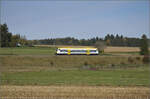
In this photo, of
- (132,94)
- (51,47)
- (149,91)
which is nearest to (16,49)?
(51,47)

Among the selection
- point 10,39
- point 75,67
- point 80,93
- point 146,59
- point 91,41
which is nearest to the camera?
point 80,93

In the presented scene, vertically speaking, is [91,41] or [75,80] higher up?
[91,41]

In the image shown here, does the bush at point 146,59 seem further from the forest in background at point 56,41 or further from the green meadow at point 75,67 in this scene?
the forest in background at point 56,41

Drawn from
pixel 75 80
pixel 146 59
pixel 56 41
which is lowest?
pixel 75 80

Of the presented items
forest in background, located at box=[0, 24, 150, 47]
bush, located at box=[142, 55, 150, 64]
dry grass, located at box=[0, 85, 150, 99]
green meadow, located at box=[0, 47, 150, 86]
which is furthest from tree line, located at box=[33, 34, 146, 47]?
bush, located at box=[142, 55, 150, 64]

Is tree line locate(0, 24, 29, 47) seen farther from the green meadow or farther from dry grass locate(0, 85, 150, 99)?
the green meadow

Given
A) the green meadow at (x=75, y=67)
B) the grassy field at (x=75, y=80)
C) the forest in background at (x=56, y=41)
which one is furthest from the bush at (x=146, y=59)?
the forest in background at (x=56, y=41)

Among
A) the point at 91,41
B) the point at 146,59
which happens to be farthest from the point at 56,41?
the point at 146,59

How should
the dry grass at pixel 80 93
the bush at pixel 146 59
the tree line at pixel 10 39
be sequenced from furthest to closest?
the bush at pixel 146 59, the tree line at pixel 10 39, the dry grass at pixel 80 93

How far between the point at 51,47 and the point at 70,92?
15.5 feet

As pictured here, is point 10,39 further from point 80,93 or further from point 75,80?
point 80,93

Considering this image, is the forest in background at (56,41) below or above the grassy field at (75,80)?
above

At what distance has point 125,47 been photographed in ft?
53.9

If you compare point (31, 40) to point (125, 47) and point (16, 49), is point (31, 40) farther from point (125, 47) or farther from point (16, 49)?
point (125, 47)
